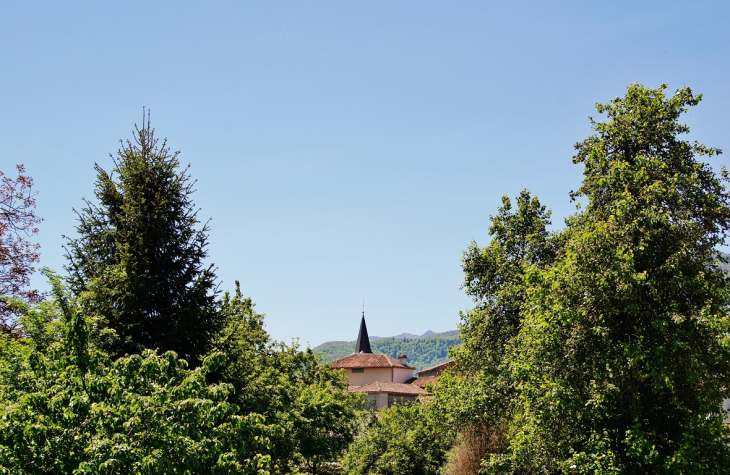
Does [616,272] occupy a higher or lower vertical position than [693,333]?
higher

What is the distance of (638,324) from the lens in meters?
13.3

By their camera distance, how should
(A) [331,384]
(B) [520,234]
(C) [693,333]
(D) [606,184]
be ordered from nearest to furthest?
(C) [693,333], (D) [606,184], (B) [520,234], (A) [331,384]

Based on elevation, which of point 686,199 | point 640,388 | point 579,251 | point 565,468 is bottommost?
point 565,468

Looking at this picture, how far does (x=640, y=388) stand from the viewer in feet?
43.3

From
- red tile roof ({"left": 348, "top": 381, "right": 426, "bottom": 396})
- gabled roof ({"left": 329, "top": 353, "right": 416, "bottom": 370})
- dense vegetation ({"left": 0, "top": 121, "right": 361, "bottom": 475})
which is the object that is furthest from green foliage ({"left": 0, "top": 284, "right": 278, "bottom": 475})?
gabled roof ({"left": 329, "top": 353, "right": 416, "bottom": 370})

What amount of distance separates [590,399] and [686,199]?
210 inches

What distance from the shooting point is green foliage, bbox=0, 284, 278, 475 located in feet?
21.4

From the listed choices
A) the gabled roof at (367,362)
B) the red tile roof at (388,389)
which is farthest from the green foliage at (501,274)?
the gabled roof at (367,362)

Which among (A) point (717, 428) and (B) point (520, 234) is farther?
(B) point (520, 234)

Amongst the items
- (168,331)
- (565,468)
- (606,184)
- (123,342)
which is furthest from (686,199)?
(123,342)

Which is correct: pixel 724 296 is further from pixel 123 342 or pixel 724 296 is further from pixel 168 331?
pixel 123 342

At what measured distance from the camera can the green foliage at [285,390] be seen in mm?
15609

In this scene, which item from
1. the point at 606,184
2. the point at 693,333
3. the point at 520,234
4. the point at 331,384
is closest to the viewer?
the point at 693,333

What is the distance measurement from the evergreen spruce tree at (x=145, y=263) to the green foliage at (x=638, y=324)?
849 cm
